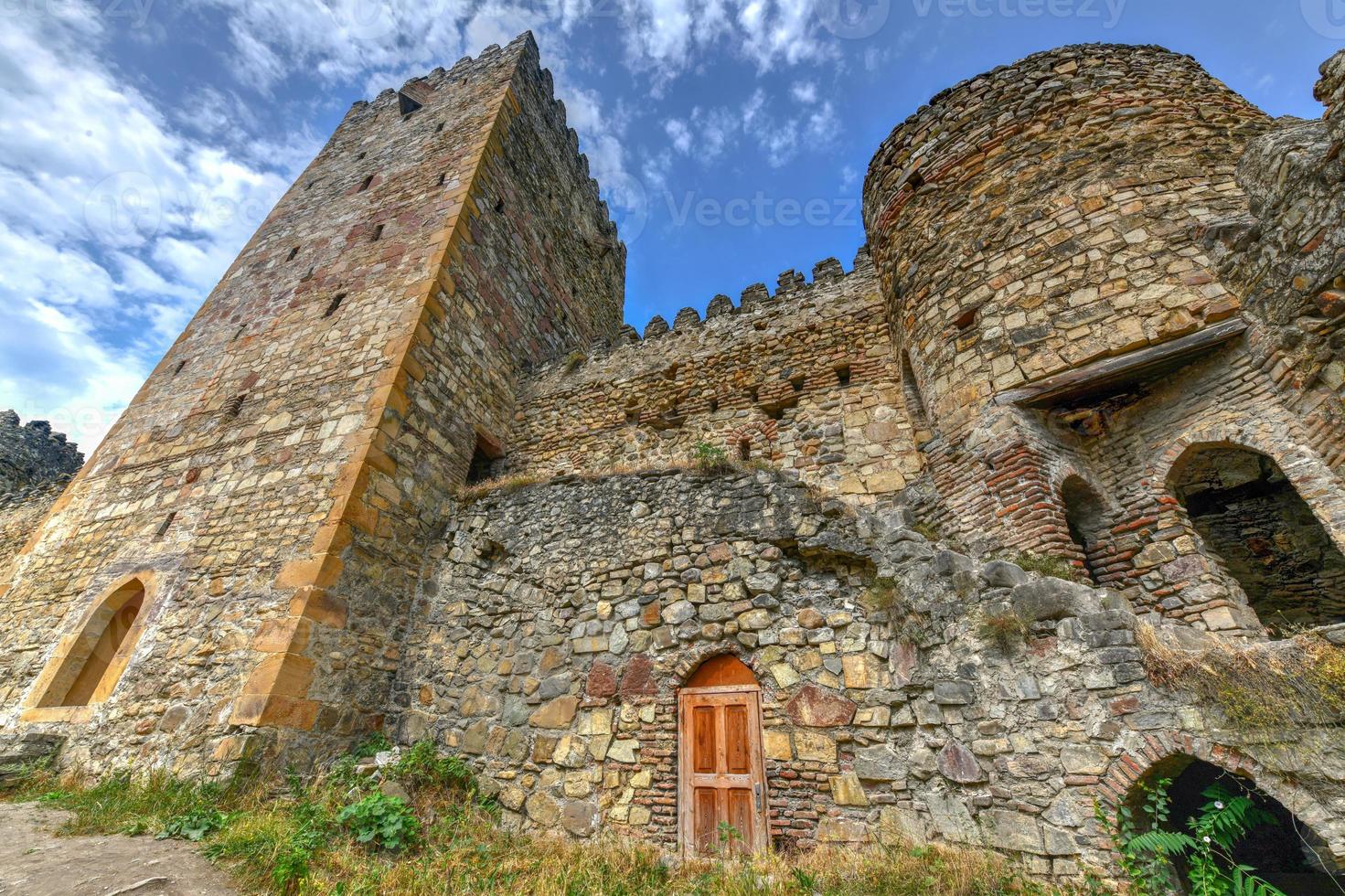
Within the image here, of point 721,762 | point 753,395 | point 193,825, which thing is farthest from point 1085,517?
point 193,825

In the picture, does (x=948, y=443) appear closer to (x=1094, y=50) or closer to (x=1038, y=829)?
(x=1038, y=829)

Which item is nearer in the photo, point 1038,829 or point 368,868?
point 1038,829

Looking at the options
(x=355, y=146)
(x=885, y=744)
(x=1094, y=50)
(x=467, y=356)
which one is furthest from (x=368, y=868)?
(x=355, y=146)

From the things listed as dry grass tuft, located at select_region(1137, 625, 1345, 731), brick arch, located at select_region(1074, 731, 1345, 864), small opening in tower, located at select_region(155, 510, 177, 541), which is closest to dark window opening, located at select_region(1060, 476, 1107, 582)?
dry grass tuft, located at select_region(1137, 625, 1345, 731)

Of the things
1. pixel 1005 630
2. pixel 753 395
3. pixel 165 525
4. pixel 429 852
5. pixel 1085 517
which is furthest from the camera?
pixel 753 395

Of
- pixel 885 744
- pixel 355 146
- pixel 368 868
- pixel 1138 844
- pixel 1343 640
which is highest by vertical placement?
pixel 355 146

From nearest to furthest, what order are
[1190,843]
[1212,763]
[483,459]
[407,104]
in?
[1190,843]
[1212,763]
[483,459]
[407,104]

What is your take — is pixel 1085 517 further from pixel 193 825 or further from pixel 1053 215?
pixel 193 825

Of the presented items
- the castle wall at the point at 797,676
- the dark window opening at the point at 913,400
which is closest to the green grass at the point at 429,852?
the castle wall at the point at 797,676

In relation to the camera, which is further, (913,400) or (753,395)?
(753,395)

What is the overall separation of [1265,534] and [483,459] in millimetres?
9898

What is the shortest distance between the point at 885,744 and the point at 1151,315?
4.30 metres

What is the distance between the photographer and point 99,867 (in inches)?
154

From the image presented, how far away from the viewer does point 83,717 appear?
632 centimetres
